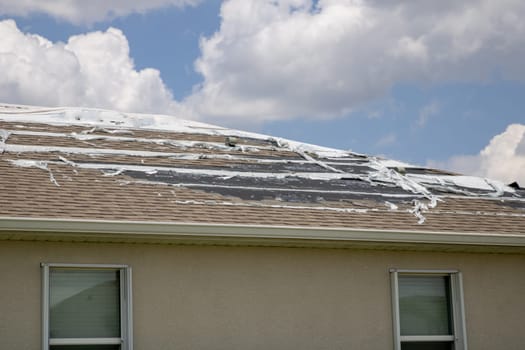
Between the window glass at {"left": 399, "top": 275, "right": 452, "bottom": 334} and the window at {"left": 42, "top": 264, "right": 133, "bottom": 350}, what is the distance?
358 cm

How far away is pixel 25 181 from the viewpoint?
36.2ft

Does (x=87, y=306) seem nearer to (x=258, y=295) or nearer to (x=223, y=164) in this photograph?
(x=258, y=295)

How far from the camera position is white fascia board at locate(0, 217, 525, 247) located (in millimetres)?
9672

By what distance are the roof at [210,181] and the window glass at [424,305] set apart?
71 centimetres

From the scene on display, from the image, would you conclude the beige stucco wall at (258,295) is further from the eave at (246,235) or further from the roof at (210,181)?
the roof at (210,181)

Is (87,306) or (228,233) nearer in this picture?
(87,306)

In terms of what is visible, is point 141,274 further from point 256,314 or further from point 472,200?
point 472,200

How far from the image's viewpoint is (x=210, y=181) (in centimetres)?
1230

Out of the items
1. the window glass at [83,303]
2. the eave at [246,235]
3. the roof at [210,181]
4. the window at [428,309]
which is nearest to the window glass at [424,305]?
the window at [428,309]

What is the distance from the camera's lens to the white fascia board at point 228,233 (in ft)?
31.7

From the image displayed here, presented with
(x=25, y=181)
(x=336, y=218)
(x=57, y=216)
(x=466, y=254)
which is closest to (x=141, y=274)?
(x=57, y=216)

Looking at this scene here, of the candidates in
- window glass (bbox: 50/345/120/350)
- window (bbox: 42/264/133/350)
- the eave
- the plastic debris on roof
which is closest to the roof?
the plastic debris on roof

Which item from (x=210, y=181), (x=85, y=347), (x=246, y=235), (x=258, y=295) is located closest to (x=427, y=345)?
(x=258, y=295)

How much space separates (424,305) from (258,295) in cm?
232
